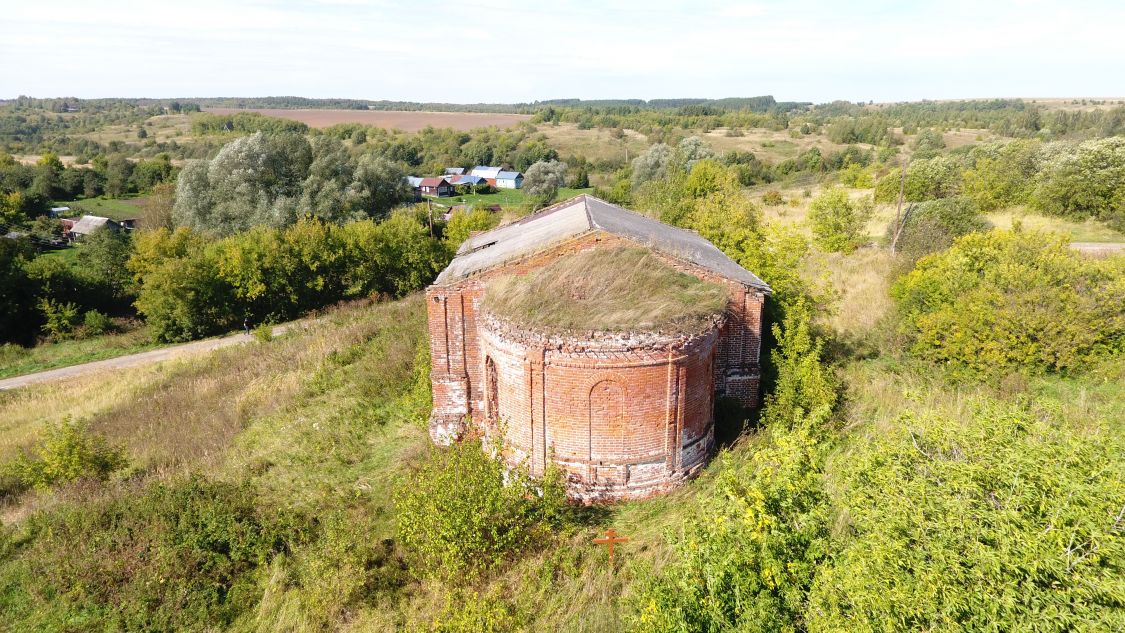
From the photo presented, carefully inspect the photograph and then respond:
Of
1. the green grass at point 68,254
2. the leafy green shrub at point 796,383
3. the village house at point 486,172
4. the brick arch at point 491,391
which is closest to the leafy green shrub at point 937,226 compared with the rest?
the leafy green shrub at point 796,383

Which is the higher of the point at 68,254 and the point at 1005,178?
the point at 1005,178

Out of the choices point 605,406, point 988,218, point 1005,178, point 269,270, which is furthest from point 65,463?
point 1005,178

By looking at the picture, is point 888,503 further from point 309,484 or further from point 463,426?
point 309,484

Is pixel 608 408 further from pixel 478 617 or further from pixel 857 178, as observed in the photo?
pixel 857 178

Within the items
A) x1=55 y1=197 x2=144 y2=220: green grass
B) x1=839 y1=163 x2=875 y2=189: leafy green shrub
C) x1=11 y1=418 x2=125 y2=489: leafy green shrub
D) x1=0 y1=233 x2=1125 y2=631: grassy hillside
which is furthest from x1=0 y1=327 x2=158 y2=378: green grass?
x1=839 y1=163 x2=875 y2=189: leafy green shrub

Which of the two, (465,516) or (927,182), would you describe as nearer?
(465,516)

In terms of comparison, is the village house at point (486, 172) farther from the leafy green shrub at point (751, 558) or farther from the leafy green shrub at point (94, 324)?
the leafy green shrub at point (751, 558)

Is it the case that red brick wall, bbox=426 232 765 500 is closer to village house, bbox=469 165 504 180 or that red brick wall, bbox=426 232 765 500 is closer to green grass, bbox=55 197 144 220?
green grass, bbox=55 197 144 220

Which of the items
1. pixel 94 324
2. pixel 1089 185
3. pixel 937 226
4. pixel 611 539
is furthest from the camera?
pixel 1089 185
